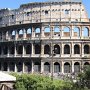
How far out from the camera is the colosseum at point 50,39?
217 ft

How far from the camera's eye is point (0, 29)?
244ft

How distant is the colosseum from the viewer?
6625cm

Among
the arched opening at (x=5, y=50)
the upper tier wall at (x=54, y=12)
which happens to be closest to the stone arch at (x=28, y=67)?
the arched opening at (x=5, y=50)

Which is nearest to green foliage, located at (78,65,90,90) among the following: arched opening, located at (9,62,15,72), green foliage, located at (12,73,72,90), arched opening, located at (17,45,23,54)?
green foliage, located at (12,73,72,90)

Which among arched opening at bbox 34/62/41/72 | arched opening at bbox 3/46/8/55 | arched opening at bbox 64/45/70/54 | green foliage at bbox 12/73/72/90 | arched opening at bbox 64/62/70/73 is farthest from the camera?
arched opening at bbox 3/46/8/55

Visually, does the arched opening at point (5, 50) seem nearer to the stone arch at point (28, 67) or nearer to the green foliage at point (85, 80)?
the stone arch at point (28, 67)

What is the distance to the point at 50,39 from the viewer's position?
2638 inches

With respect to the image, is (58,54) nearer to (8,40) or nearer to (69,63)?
(69,63)

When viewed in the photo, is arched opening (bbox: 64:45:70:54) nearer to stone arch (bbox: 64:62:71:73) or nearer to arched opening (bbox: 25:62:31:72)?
stone arch (bbox: 64:62:71:73)

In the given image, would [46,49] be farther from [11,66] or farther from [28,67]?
[11,66]

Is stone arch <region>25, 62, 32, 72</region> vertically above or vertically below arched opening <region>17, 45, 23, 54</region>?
below

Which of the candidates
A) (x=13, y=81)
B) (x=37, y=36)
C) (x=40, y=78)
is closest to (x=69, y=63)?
(x=37, y=36)

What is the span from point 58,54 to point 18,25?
9.24 m

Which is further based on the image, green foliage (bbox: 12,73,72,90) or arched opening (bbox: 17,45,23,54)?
arched opening (bbox: 17,45,23,54)
